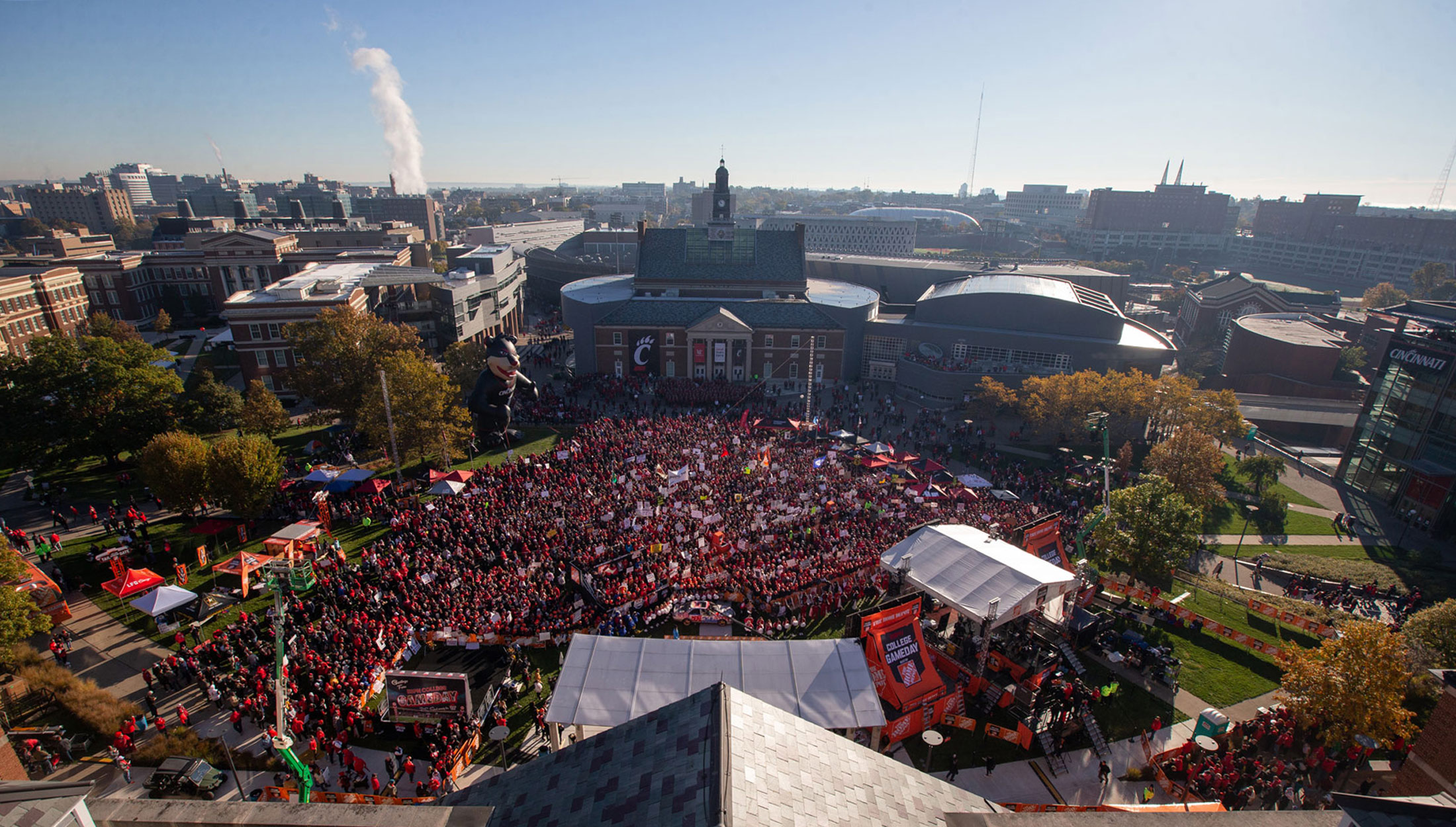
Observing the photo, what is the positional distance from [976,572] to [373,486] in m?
30.3

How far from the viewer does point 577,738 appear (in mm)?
19828

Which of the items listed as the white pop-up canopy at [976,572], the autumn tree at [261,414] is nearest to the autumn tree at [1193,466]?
the white pop-up canopy at [976,572]

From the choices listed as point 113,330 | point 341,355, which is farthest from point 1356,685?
point 113,330

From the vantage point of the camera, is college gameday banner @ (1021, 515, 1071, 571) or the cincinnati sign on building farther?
the cincinnati sign on building

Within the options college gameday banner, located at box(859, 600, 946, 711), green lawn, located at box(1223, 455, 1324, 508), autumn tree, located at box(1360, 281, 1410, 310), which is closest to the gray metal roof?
green lawn, located at box(1223, 455, 1324, 508)

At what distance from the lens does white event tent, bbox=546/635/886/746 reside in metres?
18.1

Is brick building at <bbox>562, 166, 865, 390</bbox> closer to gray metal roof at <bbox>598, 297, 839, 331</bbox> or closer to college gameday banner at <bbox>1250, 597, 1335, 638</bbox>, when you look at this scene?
gray metal roof at <bbox>598, 297, 839, 331</bbox>

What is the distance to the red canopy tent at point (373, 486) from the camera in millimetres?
33969

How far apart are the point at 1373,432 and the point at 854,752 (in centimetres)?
5368

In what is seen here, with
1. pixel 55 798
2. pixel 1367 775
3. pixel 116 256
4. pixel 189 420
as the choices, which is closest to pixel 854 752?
pixel 55 798

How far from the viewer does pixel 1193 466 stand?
35.3 meters

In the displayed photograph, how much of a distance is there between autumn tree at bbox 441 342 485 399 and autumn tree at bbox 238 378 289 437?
38.9ft

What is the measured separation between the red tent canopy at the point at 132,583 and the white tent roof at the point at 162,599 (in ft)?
2.30

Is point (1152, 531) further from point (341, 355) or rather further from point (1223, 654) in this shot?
point (341, 355)
